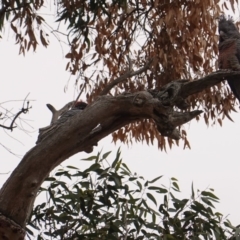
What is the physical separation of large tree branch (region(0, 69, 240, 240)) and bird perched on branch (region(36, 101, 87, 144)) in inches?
0.4

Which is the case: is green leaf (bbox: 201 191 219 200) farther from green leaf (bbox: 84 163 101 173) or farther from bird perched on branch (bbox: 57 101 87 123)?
bird perched on branch (bbox: 57 101 87 123)

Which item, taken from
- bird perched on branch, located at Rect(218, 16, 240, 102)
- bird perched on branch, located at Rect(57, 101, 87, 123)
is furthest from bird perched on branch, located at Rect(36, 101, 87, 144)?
bird perched on branch, located at Rect(218, 16, 240, 102)

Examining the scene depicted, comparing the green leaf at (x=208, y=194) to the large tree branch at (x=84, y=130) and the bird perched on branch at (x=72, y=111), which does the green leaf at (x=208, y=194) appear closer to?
the large tree branch at (x=84, y=130)

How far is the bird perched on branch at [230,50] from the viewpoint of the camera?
104 inches

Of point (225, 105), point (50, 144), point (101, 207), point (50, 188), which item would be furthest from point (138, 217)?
point (225, 105)

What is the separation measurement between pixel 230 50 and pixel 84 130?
782mm

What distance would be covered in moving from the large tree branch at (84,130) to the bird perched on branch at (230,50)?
187mm

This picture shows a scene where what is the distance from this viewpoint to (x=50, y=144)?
2.36 meters

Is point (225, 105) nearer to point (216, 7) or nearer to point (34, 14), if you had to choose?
point (216, 7)

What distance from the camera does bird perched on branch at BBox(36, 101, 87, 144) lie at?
7.91 feet

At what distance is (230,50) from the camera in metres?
2.80

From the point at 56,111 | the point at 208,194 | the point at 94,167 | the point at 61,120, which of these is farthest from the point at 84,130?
the point at 208,194

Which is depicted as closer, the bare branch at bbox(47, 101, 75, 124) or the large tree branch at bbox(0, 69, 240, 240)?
the large tree branch at bbox(0, 69, 240, 240)

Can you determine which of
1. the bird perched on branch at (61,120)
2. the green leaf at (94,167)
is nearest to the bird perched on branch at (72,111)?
the bird perched on branch at (61,120)
